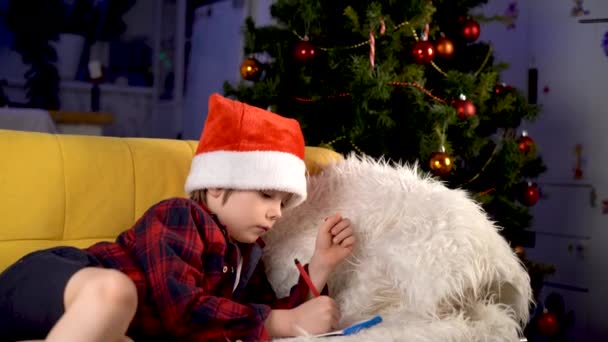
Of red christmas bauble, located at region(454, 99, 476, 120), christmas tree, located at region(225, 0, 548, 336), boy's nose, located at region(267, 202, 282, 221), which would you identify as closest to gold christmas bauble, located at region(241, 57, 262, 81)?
christmas tree, located at region(225, 0, 548, 336)

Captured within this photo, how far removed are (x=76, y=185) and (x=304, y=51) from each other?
3.38 feet

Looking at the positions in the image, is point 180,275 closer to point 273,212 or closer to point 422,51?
point 273,212

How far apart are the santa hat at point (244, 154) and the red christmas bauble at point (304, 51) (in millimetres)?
894

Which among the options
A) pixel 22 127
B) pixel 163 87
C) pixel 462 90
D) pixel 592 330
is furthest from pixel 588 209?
pixel 163 87

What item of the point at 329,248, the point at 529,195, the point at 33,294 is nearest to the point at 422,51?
the point at 529,195

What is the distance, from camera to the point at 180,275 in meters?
1.16

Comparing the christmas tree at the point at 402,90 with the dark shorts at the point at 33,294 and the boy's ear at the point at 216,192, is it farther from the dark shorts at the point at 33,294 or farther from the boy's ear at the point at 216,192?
the dark shorts at the point at 33,294

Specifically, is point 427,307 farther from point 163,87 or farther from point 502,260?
point 163,87

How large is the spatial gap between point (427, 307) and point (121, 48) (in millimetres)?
3877

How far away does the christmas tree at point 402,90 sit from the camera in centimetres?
217

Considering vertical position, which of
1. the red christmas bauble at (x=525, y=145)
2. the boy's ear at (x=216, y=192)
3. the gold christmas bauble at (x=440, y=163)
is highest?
the red christmas bauble at (x=525, y=145)

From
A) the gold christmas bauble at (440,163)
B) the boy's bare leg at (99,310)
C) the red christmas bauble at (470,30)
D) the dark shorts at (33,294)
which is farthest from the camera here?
the red christmas bauble at (470,30)

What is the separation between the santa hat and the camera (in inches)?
51.4

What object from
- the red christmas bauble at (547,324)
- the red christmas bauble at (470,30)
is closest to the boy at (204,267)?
the red christmas bauble at (470,30)
